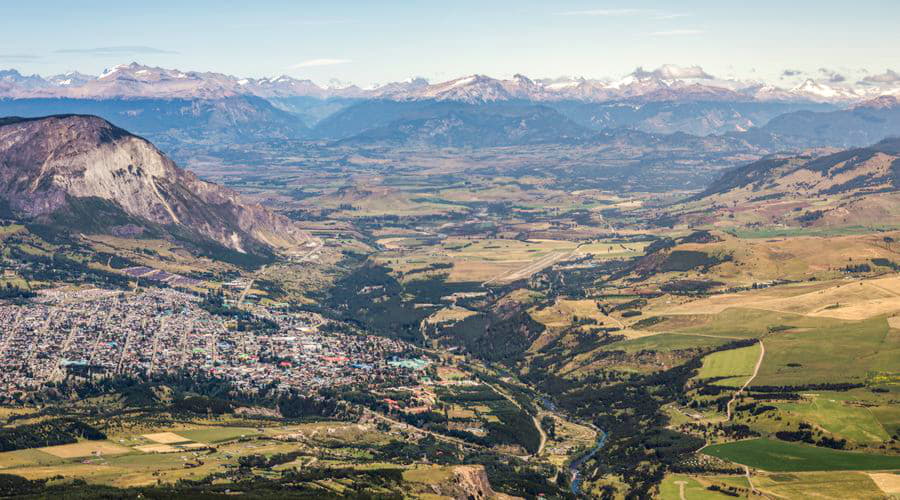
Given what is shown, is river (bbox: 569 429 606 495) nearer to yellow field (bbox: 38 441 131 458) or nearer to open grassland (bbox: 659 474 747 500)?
open grassland (bbox: 659 474 747 500)

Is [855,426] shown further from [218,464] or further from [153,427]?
[153,427]

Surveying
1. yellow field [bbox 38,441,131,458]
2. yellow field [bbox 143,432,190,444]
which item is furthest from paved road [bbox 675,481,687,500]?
yellow field [bbox 38,441,131,458]

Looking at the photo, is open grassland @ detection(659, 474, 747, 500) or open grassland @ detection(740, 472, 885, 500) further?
open grassland @ detection(659, 474, 747, 500)

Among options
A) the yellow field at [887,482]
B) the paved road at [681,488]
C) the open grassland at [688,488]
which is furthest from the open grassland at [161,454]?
the yellow field at [887,482]

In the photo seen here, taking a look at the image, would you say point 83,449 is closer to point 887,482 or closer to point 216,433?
point 216,433

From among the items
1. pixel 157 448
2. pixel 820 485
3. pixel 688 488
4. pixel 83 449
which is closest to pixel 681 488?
pixel 688 488

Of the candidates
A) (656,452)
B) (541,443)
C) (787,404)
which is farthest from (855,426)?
(541,443)
